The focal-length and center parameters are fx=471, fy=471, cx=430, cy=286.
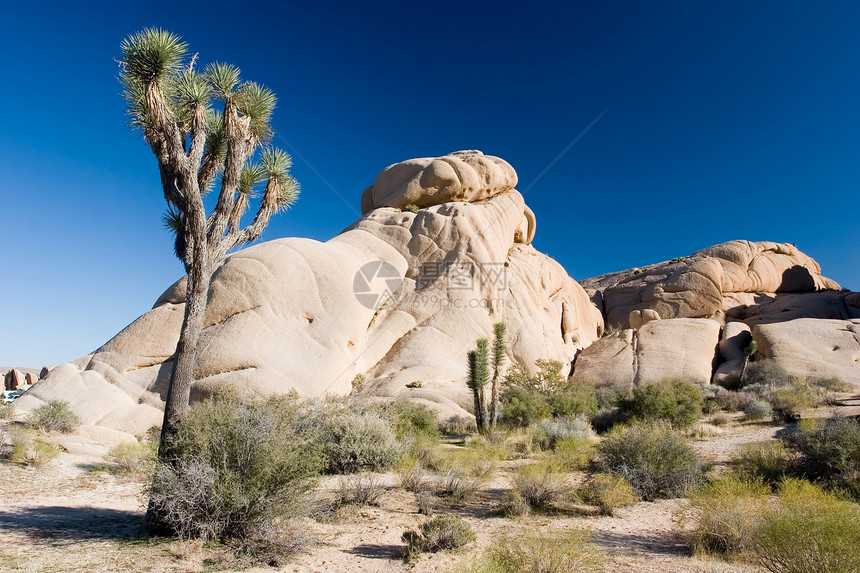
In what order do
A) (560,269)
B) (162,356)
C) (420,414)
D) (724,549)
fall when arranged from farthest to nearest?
(560,269)
(162,356)
(420,414)
(724,549)

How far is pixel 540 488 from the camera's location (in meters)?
7.66

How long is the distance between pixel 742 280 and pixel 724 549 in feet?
121

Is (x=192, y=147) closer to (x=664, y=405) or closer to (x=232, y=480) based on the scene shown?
(x=232, y=480)

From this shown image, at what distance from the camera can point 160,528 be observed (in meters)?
6.25

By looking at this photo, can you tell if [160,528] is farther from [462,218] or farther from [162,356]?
[462,218]

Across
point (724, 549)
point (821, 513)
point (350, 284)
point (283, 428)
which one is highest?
point (350, 284)

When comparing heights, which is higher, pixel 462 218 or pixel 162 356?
pixel 462 218

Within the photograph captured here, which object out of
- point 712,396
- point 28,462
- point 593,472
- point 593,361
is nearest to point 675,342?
point 593,361

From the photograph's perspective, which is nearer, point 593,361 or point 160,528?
point 160,528

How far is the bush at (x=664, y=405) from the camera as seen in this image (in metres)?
15.5

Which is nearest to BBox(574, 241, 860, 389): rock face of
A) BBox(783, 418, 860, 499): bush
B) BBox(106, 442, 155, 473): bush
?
→ BBox(783, 418, 860, 499): bush

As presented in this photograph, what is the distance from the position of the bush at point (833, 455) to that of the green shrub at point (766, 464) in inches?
10.0

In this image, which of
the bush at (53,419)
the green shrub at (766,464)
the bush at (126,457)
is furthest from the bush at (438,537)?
the bush at (53,419)

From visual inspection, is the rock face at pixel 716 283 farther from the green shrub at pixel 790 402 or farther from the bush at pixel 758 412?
the bush at pixel 758 412
